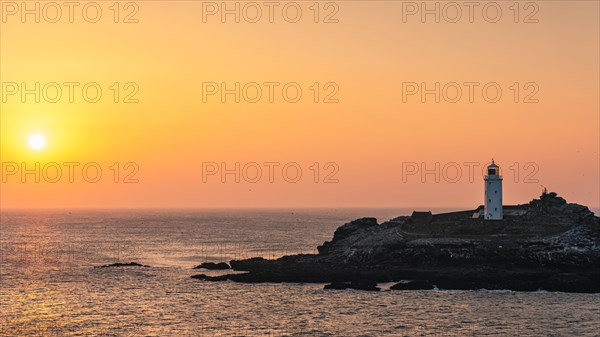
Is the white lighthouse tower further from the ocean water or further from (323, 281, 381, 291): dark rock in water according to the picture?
(323, 281, 381, 291): dark rock in water

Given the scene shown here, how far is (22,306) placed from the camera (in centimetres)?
7775

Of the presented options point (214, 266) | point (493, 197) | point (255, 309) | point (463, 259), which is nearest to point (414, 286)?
point (463, 259)

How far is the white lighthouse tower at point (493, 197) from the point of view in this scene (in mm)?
113438

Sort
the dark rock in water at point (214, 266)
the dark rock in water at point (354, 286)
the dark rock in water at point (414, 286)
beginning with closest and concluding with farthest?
1. the dark rock in water at point (414, 286)
2. the dark rock in water at point (354, 286)
3. the dark rock in water at point (214, 266)

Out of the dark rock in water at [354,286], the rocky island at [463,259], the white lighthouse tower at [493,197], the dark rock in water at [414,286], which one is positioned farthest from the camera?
the white lighthouse tower at [493,197]

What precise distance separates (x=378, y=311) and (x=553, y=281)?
23037mm

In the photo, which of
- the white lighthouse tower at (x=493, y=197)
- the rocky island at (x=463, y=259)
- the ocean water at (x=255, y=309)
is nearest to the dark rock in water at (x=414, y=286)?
the rocky island at (x=463, y=259)

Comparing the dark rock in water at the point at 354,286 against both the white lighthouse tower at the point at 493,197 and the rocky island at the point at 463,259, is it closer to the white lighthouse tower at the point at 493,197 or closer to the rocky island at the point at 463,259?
the rocky island at the point at 463,259

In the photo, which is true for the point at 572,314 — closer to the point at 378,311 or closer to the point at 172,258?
the point at 378,311

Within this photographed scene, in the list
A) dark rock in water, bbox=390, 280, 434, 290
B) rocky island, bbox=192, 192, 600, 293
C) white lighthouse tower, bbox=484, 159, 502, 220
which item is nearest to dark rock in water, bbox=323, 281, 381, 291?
rocky island, bbox=192, 192, 600, 293

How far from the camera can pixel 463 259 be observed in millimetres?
97000

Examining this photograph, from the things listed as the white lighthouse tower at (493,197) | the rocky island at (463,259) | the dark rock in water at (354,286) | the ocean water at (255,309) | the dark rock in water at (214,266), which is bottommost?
the ocean water at (255,309)

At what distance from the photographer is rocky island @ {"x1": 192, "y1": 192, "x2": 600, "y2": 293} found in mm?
87750

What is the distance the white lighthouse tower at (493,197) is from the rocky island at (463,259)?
7.82ft
